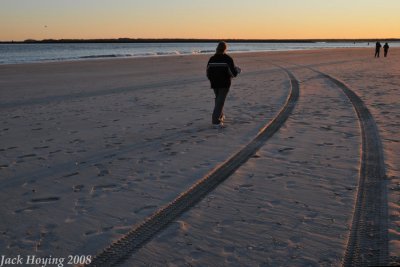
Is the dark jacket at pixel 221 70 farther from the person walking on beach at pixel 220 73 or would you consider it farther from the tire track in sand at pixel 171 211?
the tire track in sand at pixel 171 211

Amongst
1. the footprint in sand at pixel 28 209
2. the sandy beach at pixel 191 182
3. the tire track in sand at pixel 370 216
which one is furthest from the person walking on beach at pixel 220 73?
the footprint in sand at pixel 28 209

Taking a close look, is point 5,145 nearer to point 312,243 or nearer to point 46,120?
point 46,120

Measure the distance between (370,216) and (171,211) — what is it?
219 cm

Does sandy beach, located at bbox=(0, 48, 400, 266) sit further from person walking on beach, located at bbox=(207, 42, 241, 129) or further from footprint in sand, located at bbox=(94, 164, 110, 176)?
person walking on beach, located at bbox=(207, 42, 241, 129)

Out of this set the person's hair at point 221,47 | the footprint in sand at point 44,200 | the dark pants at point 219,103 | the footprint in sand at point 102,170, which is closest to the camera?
the footprint in sand at point 44,200

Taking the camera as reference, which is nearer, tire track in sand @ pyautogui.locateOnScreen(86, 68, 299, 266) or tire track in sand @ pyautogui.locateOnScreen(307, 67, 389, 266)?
tire track in sand @ pyautogui.locateOnScreen(307, 67, 389, 266)

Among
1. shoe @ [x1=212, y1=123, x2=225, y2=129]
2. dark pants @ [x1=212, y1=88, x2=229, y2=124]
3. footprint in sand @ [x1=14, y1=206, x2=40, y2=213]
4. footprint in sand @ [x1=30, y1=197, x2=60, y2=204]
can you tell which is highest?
dark pants @ [x1=212, y1=88, x2=229, y2=124]

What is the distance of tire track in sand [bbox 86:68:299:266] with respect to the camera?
3.57 metres

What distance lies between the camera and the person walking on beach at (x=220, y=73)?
870 centimetres

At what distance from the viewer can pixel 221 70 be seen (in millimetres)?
8781

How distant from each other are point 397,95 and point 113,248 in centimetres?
1231

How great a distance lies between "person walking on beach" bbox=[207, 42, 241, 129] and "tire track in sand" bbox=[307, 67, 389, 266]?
321cm

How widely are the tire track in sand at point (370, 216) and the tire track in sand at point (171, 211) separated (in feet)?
5.88

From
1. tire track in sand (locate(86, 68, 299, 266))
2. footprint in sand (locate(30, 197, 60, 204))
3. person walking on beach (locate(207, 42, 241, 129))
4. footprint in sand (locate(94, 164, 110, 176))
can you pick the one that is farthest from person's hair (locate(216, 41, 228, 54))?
footprint in sand (locate(30, 197, 60, 204))
